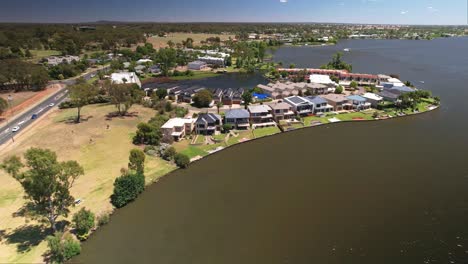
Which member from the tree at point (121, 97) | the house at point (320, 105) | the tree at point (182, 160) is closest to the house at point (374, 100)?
the house at point (320, 105)

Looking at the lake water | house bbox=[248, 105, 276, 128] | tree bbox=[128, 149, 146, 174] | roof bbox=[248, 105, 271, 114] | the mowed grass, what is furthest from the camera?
roof bbox=[248, 105, 271, 114]

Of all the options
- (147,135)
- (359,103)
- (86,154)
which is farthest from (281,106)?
(86,154)

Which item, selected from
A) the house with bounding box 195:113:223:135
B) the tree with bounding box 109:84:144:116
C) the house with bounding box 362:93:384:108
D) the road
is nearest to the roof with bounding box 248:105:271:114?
the house with bounding box 195:113:223:135

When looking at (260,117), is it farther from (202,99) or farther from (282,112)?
(202,99)

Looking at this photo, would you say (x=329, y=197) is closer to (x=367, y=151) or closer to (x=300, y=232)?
(x=300, y=232)

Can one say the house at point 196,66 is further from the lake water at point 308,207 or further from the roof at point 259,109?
the lake water at point 308,207

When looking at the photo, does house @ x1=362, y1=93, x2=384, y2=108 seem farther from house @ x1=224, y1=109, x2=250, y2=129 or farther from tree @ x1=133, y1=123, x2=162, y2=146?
tree @ x1=133, y1=123, x2=162, y2=146
